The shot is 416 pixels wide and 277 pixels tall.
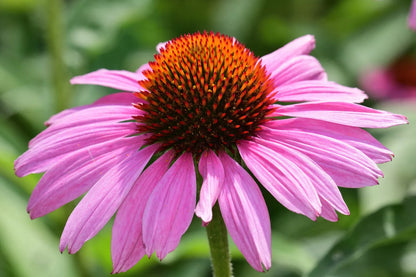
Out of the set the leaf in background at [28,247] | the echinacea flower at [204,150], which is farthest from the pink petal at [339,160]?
the leaf in background at [28,247]

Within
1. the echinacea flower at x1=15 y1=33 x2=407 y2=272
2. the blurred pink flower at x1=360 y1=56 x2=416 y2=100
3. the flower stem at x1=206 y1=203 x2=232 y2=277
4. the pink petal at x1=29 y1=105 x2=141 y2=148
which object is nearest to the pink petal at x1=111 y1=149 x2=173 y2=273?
the echinacea flower at x1=15 y1=33 x2=407 y2=272

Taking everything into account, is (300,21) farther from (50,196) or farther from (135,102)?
(50,196)

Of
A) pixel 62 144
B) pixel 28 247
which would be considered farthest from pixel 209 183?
pixel 28 247

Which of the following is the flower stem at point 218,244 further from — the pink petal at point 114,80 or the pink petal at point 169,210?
the pink petal at point 114,80

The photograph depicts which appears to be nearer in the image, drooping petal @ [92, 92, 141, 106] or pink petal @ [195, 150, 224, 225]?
pink petal @ [195, 150, 224, 225]

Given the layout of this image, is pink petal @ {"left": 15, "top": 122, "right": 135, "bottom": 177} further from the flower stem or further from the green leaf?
the green leaf

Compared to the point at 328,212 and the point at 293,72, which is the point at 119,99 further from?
the point at 328,212

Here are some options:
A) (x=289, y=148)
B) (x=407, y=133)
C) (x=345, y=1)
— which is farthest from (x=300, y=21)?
(x=289, y=148)

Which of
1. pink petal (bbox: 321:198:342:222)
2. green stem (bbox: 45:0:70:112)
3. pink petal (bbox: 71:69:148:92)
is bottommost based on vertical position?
pink petal (bbox: 321:198:342:222)

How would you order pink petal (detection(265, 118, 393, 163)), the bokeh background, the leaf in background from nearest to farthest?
pink petal (detection(265, 118, 393, 163)) → the bokeh background → the leaf in background
